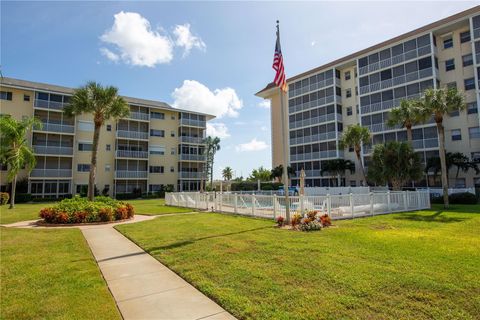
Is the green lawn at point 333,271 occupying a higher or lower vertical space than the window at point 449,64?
lower

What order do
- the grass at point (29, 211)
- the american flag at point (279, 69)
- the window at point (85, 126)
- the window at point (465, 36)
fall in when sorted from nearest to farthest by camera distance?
the american flag at point (279, 69)
the grass at point (29, 211)
the window at point (465, 36)
the window at point (85, 126)

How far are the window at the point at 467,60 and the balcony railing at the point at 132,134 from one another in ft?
145

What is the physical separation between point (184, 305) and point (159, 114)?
4833cm

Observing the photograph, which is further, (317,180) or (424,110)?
(317,180)

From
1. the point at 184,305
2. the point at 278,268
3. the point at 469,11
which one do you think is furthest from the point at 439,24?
the point at 184,305

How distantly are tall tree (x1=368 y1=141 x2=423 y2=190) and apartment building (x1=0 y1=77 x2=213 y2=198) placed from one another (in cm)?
2657

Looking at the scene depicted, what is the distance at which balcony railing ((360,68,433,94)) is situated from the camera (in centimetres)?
3629

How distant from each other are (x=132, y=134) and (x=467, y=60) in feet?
151

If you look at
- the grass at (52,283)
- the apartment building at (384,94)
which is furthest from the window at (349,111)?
the grass at (52,283)

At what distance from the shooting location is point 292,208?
15.1 metres

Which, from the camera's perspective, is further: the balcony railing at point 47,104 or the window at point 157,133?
the window at point 157,133

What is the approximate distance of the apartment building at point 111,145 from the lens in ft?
126

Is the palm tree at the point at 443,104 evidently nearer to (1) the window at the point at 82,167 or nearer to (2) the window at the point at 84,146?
(2) the window at the point at 84,146

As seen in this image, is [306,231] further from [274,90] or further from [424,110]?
[274,90]
